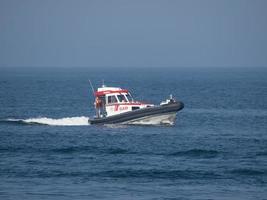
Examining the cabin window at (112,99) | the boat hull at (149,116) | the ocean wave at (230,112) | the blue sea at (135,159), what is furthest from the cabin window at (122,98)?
the ocean wave at (230,112)

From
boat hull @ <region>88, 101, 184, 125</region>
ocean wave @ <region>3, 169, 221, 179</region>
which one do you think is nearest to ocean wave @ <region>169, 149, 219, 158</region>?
ocean wave @ <region>3, 169, 221, 179</region>

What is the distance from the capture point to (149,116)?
179 feet

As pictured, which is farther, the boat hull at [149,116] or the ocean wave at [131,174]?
the boat hull at [149,116]

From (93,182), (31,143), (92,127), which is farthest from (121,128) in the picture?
(93,182)

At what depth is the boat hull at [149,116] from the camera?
177 ft

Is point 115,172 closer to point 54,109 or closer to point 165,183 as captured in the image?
point 165,183

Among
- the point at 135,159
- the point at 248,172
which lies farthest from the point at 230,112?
the point at 248,172

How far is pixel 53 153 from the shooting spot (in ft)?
147

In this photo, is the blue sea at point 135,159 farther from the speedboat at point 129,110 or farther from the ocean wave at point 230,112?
the ocean wave at point 230,112

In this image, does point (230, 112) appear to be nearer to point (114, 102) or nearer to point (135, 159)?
point (114, 102)

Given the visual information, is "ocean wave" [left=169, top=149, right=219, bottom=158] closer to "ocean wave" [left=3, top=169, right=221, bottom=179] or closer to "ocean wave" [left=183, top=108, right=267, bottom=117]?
"ocean wave" [left=3, top=169, right=221, bottom=179]

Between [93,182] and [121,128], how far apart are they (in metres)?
17.8

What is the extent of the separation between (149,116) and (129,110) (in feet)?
4.23

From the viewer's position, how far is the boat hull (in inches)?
2130
